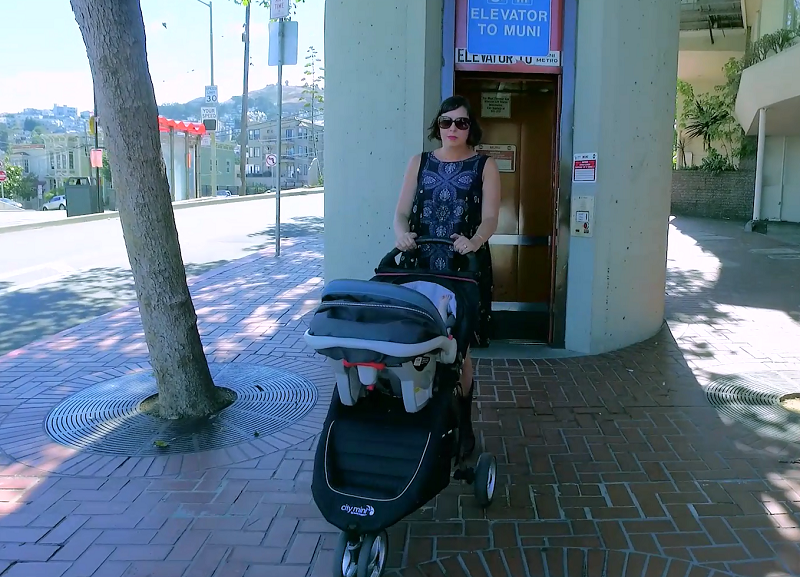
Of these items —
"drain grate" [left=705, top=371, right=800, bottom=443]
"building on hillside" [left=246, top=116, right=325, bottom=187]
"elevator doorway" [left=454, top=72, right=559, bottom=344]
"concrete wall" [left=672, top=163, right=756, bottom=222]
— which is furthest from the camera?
"building on hillside" [left=246, top=116, right=325, bottom=187]

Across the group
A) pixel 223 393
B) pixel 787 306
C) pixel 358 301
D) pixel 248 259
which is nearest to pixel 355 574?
pixel 358 301

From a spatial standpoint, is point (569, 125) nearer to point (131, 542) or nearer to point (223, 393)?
point (223, 393)

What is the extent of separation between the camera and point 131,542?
3.30 meters

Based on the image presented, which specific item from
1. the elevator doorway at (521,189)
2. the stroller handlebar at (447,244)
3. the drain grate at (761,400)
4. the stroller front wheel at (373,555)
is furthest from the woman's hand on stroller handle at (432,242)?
the elevator doorway at (521,189)

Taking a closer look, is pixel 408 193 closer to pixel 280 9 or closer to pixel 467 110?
pixel 467 110

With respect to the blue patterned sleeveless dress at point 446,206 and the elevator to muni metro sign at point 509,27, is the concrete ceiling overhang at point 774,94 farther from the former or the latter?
the blue patterned sleeveless dress at point 446,206

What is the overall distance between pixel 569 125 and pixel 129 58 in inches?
141

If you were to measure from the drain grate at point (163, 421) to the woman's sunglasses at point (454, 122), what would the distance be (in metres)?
2.24

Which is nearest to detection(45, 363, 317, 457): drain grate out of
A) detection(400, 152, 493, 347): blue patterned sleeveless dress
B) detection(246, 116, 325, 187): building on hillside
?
detection(400, 152, 493, 347): blue patterned sleeveless dress

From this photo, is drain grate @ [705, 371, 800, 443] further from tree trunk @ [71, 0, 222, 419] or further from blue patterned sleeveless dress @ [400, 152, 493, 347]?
tree trunk @ [71, 0, 222, 419]

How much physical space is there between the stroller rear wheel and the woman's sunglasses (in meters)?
1.71

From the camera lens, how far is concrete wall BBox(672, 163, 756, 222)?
21859 mm

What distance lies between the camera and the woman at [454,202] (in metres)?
3.75

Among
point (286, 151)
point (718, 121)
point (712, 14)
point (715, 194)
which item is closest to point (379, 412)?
point (715, 194)
